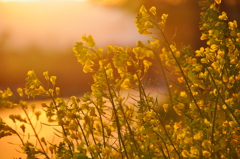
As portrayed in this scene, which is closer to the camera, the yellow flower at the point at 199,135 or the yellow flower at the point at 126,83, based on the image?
the yellow flower at the point at 199,135

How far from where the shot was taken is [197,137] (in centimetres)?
90

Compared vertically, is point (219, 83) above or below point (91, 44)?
below

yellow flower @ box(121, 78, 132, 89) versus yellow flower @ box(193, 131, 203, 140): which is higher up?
yellow flower @ box(121, 78, 132, 89)

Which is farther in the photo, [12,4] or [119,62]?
[12,4]

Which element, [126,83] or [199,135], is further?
[126,83]

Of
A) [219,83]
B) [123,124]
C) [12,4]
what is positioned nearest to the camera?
[219,83]

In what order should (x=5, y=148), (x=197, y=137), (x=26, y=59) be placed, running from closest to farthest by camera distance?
(x=197, y=137), (x=5, y=148), (x=26, y=59)

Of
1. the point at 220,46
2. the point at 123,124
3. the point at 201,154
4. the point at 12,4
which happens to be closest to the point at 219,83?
the point at 220,46

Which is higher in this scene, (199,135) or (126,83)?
(126,83)

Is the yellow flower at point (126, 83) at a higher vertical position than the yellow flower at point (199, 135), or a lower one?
higher

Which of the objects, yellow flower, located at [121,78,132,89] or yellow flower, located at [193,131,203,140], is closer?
yellow flower, located at [193,131,203,140]

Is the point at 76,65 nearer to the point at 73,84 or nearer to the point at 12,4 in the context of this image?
the point at 73,84

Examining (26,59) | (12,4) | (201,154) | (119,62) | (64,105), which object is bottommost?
(201,154)

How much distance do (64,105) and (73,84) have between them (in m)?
4.68
